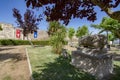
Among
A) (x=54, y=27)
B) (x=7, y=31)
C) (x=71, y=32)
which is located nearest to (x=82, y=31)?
(x=71, y=32)

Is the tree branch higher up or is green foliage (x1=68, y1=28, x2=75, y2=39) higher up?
green foliage (x1=68, y1=28, x2=75, y2=39)

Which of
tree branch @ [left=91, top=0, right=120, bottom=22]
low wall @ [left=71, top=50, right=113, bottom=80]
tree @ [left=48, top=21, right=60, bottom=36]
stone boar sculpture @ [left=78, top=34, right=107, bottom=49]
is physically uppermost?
tree @ [left=48, top=21, right=60, bottom=36]

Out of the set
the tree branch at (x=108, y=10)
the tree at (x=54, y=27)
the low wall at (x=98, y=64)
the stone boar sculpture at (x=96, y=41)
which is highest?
the tree at (x=54, y=27)

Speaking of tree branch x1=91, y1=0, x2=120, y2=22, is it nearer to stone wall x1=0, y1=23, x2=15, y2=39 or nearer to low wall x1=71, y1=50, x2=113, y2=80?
low wall x1=71, y1=50, x2=113, y2=80

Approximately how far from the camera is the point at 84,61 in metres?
10.3

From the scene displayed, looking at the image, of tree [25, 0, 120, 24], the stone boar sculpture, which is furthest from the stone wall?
tree [25, 0, 120, 24]

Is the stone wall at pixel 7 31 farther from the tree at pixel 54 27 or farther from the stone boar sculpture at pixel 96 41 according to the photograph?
the stone boar sculpture at pixel 96 41

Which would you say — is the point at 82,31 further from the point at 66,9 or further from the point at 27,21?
the point at 66,9

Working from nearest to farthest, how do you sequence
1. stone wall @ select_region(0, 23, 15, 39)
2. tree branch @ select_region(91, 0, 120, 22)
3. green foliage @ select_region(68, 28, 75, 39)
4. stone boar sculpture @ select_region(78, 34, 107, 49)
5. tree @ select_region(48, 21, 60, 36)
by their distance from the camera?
tree branch @ select_region(91, 0, 120, 22) → stone boar sculpture @ select_region(78, 34, 107, 49) → tree @ select_region(48, 21, 60, 36) → stone wall @ select_region(0, 23, 15, 39) → green foliage @ select_region(68, 28, 75, 39)

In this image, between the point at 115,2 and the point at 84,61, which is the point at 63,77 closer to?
the point at 84,61

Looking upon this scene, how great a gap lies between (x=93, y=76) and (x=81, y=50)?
202 cm

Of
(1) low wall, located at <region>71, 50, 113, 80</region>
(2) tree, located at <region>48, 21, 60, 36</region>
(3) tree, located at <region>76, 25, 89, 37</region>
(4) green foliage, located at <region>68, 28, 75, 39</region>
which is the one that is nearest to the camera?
(1) low wall, located at <region>71, 50, 113, 80</region>

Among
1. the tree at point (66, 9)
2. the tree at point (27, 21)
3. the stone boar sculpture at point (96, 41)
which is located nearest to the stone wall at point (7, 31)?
the tree at point (27, 21)

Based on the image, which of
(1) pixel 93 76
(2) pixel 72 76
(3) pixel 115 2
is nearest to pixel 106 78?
(1) pixel 93 76
